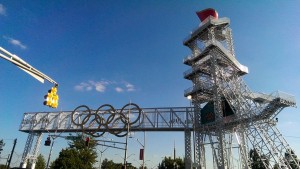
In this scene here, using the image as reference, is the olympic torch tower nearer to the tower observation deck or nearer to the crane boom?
the tower observation deck

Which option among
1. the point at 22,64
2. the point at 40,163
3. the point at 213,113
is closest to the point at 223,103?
the point at 213,113

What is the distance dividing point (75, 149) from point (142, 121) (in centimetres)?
2455

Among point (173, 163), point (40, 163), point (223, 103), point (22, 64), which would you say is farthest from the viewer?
point (40, 163)

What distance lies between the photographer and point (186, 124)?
161 feet

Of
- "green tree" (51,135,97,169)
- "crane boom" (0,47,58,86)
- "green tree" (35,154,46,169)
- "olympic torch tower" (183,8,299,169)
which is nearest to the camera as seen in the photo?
"crane boom" (0,47,58,86)

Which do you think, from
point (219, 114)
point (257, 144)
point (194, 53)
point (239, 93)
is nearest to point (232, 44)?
point (194, 53)

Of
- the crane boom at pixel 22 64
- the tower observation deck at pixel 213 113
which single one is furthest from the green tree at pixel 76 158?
the crane boom at pixel 22 64

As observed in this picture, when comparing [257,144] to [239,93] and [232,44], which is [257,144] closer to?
[239,93]

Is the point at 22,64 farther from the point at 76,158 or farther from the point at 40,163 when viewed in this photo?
the point at 40,163

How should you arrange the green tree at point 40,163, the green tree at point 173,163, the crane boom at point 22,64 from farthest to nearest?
the green tree at point 40,163 < the green tree at point 173,163 < the crane boom at point 22,64

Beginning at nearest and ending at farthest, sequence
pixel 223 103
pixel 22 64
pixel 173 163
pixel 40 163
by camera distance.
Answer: pixel 22 64, pixel 223 103, pixel 173 163, pixel 40 163

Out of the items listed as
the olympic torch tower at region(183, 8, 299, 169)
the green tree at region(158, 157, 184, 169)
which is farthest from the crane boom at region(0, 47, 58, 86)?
the green tree at region(158, 157, 184, 169)

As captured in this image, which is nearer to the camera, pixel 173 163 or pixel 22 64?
pixel 22 64

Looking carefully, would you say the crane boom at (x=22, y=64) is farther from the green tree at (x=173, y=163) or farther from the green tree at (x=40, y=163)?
the green tree at (x=40, y=163)
